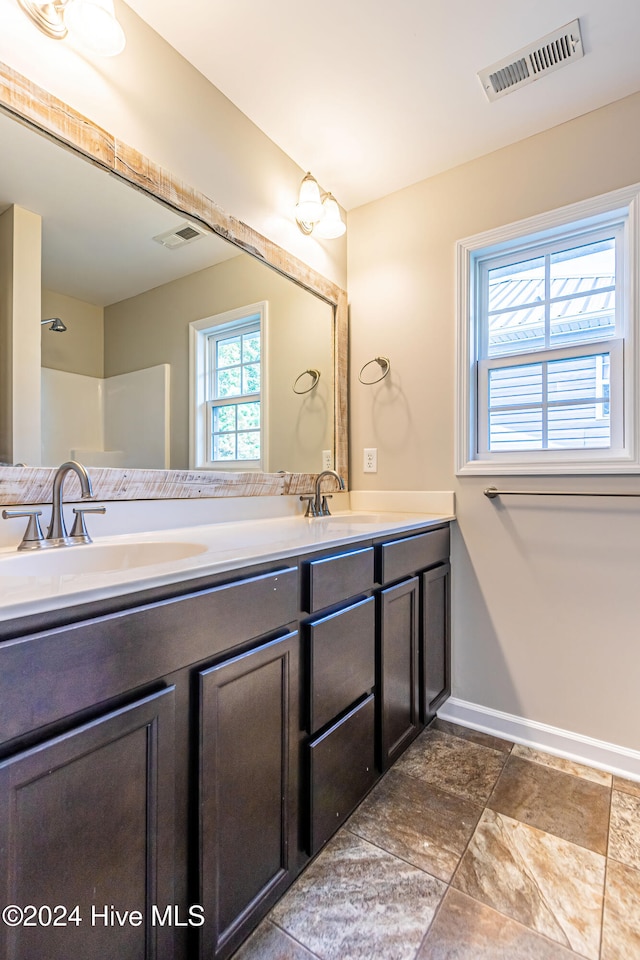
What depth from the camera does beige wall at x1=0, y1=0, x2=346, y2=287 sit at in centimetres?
111

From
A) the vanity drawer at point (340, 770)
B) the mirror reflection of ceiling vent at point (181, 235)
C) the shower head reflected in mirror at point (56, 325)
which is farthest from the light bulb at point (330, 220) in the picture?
the vanity drawer at point (340, 770)

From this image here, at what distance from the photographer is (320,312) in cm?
209

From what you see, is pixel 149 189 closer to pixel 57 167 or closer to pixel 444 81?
pixel 57 167

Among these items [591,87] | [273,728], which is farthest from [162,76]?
[273,728]

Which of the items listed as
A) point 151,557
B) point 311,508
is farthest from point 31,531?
point 311,508

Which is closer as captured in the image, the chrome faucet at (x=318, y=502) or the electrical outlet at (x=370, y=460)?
the chrome faucet at (x=318, y=502)

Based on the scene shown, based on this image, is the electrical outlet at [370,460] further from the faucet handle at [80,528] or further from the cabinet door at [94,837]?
the cabinet door at [94,837]

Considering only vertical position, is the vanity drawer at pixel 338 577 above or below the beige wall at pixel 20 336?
below

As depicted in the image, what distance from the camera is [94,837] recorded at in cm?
65

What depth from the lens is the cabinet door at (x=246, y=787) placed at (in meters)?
0.82

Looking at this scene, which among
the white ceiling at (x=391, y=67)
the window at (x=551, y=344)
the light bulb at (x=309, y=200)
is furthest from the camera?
the light bulb at (x=309, y=200)

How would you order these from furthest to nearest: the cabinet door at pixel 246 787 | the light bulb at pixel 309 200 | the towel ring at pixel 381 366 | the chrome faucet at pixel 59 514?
the towel ring at pixel 381 366, the light bulb at pixel 309 200, the chrome faucet at pixel 59 514, the cabinet door at pixel 246 787

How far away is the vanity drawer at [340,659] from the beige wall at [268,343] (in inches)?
28.3

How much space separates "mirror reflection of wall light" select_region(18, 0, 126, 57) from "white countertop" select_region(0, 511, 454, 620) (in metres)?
1.26
